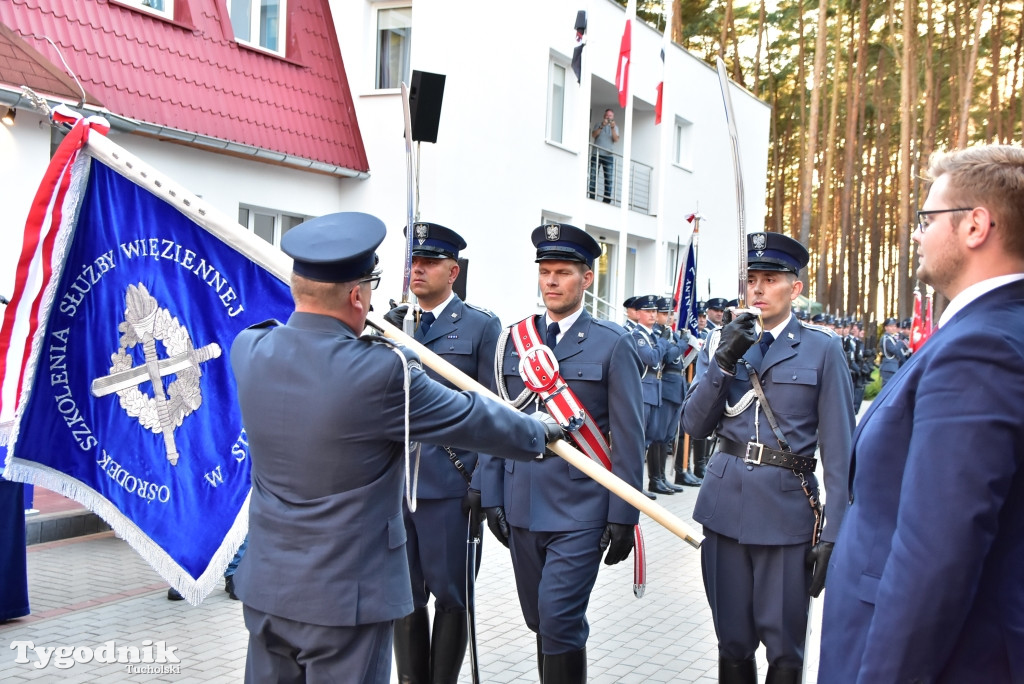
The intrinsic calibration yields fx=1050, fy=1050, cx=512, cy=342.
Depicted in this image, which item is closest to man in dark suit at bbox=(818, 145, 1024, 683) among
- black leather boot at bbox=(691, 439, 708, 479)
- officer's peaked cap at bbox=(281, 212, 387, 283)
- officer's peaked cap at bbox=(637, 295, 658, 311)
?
officer's peaked cap at bbox=(281, 212, 387, 283)

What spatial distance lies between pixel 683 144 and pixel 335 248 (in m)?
22.4

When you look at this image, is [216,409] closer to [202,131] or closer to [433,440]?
[433,440]

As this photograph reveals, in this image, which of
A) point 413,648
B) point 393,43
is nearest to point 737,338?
point 413,648

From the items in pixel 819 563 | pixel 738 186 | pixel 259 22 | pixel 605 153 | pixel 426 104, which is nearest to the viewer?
pixel 738 186

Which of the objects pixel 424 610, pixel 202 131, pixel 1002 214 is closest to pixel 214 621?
pixel 424 610

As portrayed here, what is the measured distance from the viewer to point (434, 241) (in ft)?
17.0

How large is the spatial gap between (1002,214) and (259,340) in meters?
2.02

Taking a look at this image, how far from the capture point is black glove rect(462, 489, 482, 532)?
4820 mm

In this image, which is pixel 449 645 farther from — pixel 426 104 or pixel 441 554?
pixel 426 104

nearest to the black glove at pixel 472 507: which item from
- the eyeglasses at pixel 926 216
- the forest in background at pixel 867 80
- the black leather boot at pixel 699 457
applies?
the eyeglasses at pixel 926 216

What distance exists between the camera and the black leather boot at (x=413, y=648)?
4.79 metres

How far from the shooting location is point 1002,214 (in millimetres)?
2309

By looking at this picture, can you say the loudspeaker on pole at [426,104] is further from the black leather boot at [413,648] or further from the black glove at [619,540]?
the black leather boot at [413,648]

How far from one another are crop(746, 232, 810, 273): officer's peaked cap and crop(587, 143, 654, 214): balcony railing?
16.1 meters
